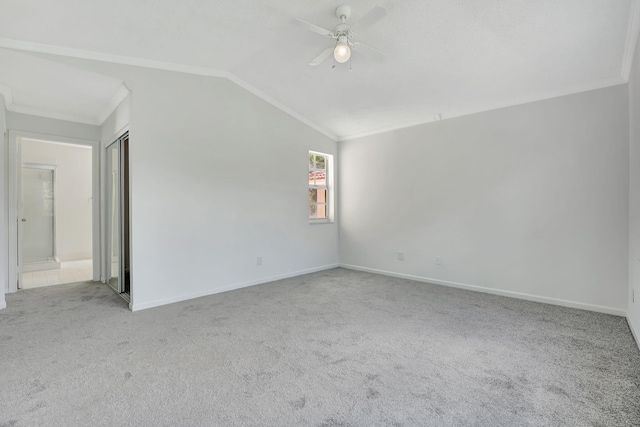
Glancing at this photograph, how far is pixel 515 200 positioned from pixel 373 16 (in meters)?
2.83

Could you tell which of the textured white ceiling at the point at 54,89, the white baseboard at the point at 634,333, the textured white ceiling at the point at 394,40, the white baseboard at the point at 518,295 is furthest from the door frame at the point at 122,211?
the white baseboard at the point at 634,333

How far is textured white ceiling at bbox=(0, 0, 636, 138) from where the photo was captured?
2.58 m

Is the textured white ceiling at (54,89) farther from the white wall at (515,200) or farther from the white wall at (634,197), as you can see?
the white wall at (634,197)

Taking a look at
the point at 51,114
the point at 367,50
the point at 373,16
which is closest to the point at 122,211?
the point at 51,114

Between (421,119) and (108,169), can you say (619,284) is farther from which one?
(108,169)

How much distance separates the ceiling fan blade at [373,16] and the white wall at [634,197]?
2.12 metres

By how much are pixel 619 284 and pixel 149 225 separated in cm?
510

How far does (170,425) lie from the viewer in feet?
5.34

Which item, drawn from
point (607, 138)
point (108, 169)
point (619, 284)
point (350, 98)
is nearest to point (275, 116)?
point (350, 98)

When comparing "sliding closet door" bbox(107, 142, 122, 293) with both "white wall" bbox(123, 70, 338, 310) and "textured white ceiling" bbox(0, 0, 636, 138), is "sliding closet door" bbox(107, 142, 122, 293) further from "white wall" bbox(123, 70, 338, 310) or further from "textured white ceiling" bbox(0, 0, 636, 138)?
"textured white ceiling" bbox(0, 0, 636, 138)

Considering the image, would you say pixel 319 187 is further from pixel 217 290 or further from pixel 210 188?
pixel 217 290

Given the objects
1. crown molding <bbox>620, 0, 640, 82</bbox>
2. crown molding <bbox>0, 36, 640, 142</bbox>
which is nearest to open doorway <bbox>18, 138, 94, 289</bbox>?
crown molding <bbox>0, 36, 640, 142</bbox>

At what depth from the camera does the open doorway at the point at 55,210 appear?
6.05 meters

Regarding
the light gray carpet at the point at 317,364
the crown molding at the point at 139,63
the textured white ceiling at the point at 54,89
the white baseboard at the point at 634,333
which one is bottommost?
the light gray carpet at the point at 317,364
